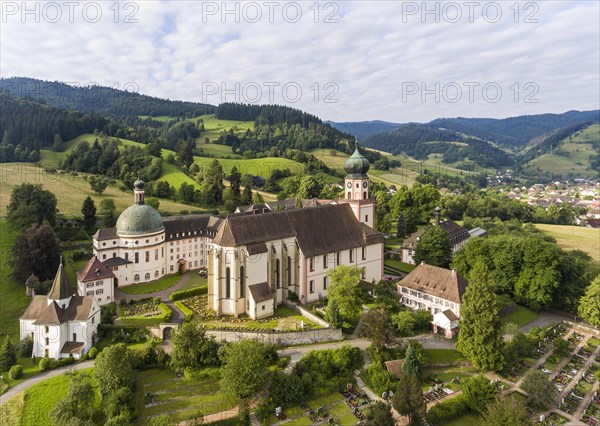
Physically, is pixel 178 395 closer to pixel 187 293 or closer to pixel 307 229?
pixel 187 293

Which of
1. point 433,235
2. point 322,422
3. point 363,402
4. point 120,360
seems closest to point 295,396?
point 322,422

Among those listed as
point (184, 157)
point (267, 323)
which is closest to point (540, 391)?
point (267, 323)

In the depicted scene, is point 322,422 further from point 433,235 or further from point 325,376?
point 433,235

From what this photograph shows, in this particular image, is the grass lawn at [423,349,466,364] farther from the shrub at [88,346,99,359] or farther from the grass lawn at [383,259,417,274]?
the shrub at [88,346,99,359]

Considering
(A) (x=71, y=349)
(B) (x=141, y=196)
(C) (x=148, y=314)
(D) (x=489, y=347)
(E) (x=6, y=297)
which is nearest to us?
(D) (x=489, y=347)

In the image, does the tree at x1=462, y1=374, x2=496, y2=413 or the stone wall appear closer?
the tree at x1=462, y1=374, x2=496, y2=413

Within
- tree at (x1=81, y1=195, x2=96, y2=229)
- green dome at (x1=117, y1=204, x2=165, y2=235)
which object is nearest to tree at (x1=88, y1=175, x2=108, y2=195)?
tree at (x1=81, y1=195, x2=96, y2=229)

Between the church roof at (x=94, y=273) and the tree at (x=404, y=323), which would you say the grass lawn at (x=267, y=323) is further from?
the church roof at (x=94, y=273)
